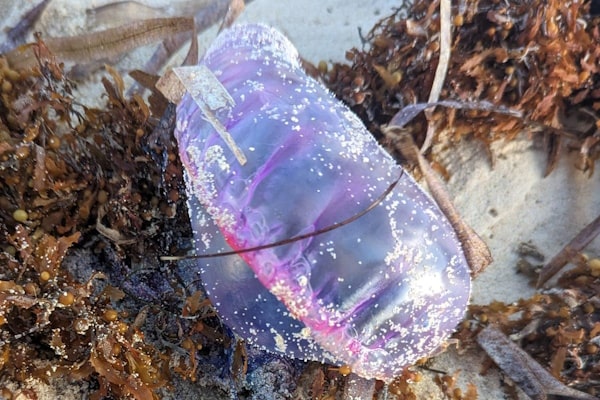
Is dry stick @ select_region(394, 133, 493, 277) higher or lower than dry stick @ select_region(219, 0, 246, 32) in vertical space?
lower

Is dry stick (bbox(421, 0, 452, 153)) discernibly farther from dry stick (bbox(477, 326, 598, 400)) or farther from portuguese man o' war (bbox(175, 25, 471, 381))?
dry stick (bbox(477, 326, 598, 400))

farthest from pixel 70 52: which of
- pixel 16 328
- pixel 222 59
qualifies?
pixel 16 328

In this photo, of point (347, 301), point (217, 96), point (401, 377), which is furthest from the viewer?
point (401, 377)

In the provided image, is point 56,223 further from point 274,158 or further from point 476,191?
point 476,191

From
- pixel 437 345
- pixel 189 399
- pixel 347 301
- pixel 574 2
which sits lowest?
pixel 189 399

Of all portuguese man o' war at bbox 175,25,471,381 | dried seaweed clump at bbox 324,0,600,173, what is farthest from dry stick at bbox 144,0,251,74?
portuguese man o' war at bbox 175,25,471,381

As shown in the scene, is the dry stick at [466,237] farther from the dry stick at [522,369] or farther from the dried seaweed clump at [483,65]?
the dried seaweed clump at [483,65]
